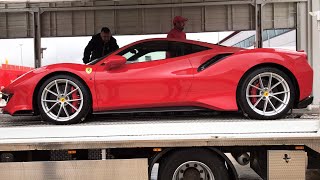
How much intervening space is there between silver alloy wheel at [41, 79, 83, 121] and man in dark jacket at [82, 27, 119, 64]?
1416mm

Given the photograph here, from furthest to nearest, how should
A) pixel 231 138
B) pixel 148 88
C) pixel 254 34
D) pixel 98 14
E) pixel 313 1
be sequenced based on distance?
pixel 254 34, pixel 98 14, pixel 313 1, pixel 148 88, pixel 231 138

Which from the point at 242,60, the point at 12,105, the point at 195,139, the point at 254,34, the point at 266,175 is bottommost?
the point at 266,175

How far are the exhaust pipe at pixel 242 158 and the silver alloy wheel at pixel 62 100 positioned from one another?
5.98 feet

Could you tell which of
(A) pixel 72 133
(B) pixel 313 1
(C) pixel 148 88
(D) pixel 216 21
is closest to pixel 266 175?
(C) pixel 148 88

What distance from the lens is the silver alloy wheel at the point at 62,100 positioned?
4.37 meters

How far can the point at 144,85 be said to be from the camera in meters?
4.32

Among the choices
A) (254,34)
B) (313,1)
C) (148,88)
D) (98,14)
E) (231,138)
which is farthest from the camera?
(254,34)

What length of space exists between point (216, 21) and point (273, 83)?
18.1ft

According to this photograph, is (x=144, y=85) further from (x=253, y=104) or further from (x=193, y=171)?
(x=253, y=104)

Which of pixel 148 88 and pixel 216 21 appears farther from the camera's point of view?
pixel 216 21

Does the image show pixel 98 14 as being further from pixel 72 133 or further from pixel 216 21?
pixel 72 133

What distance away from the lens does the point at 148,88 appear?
433 cm

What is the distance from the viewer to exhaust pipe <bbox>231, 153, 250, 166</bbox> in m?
4.03

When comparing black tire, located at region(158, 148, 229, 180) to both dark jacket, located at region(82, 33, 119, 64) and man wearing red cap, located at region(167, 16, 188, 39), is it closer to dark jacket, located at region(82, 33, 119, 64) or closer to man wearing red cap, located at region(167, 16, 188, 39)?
man wearing red cap, located at region(167, 16, 188, 39)
